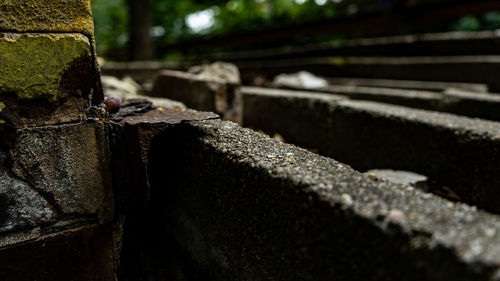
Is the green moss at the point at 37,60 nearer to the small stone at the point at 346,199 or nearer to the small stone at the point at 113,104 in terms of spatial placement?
the small stone at the point at 113,104

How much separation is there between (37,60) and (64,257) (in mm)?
777

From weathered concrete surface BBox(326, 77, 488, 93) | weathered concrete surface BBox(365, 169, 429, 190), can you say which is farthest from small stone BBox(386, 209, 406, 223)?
weathered concrete surface BBox(326, 77, 488, 93)

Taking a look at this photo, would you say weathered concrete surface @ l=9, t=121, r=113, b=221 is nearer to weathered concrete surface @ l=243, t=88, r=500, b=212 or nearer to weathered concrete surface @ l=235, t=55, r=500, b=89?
weathered concrete surface @ l=243, t=88, r=500, b=212

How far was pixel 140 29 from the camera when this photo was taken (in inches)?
291

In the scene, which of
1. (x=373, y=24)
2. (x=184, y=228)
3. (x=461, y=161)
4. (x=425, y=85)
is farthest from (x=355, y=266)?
(x=373, y=24)

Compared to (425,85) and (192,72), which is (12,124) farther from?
(425,85)

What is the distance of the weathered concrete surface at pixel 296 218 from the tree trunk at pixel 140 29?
6519 mm

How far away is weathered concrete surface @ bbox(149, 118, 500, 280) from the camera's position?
0.70 m

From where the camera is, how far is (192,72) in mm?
3143

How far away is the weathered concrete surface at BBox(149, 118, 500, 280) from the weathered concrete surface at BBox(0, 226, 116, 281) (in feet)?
1.02

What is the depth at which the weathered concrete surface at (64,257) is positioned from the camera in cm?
133

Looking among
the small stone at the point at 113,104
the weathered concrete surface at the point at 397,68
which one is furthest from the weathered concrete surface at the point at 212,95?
the weathered concrete surface at the point at 397,68

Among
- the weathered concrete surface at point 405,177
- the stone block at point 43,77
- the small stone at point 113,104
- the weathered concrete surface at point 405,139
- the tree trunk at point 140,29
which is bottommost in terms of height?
the weathered concrete surface at point 405,177

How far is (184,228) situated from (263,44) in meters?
6.29
